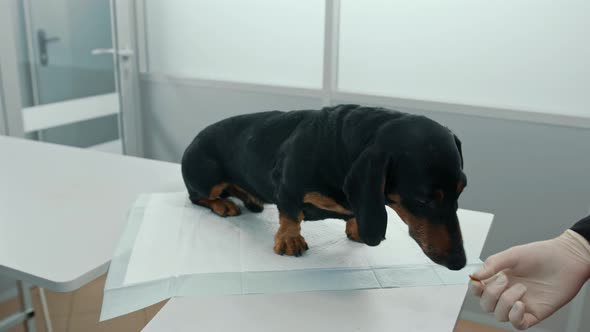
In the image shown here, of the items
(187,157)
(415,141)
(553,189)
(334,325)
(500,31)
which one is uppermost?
(500,31)

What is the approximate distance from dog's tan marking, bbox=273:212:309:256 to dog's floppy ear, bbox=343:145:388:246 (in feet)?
0.53

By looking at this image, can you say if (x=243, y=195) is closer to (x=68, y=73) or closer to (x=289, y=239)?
(x=289, y=239)

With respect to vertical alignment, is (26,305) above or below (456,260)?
below

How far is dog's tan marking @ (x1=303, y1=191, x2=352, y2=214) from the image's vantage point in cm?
93

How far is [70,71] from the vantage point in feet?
8.42

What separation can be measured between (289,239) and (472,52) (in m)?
1.34

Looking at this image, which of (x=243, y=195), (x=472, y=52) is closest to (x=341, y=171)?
(x=243, y=195)

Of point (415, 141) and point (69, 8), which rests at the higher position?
point (69, 8)

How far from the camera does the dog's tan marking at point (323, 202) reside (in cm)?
93

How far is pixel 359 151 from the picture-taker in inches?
34.6

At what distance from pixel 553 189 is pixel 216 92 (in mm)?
1512

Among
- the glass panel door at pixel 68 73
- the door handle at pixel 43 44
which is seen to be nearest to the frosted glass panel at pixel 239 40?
the glass panel door at pixel 68 73

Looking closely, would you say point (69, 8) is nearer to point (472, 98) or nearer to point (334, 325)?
point (472, 98)

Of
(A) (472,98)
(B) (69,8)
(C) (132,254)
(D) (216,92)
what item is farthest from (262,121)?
(B) (69,8)
